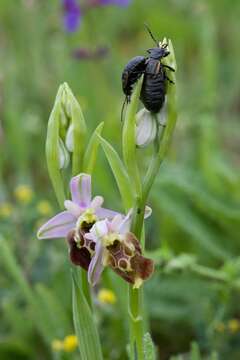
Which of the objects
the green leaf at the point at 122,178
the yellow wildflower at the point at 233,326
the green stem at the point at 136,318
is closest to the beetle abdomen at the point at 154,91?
the green leaf at the point at 122,178

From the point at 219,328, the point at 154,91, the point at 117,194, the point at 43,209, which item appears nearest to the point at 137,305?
the point at 154,91

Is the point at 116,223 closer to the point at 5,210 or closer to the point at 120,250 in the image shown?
the point at 120,250

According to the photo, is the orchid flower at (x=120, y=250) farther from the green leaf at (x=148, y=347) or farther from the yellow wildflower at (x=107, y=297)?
the yellow wildflower at (x=107, y=297)

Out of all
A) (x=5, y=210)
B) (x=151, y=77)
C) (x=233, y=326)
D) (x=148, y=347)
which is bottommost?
(x=148, y=347)

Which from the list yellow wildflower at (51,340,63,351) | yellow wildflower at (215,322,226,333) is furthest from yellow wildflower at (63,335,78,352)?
yellow wildflower at (215,322,226,333)

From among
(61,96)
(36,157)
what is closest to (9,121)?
(36,157)

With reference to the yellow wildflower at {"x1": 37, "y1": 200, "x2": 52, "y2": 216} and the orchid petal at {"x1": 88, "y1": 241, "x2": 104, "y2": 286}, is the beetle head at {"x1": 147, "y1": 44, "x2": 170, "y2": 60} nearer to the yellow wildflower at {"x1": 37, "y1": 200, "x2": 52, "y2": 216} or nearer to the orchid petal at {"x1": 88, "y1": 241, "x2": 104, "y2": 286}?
the orchid petal at {"x1": 88, "y1": 241, "x2": 104, "y2": 286}
